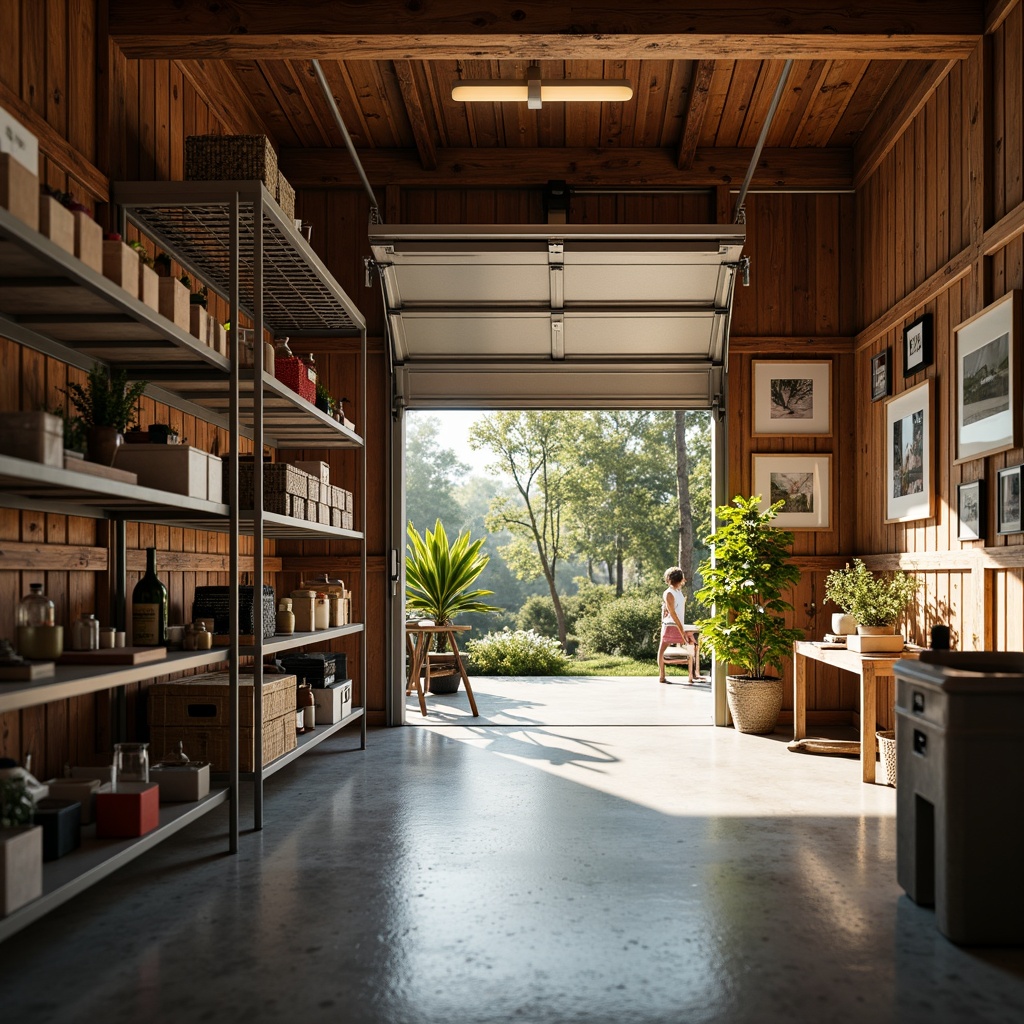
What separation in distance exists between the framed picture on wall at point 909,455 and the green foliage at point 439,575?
3428 millimetres

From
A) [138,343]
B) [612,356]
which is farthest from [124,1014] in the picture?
[612,356]

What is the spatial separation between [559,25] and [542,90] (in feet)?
1.08

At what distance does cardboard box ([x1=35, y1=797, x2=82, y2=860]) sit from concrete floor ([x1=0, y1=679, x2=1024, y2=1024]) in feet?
0.78

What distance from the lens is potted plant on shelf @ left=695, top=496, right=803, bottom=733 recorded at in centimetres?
629

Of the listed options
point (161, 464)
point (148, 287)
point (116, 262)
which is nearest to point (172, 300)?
point (148, 287)

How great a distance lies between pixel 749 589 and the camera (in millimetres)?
6277

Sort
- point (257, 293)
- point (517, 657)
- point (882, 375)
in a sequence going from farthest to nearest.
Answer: point (517, 657)
point (882, 375)
point (257, 293)

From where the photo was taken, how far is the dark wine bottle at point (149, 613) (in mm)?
3734

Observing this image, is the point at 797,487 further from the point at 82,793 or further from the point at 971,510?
the point at 82,793

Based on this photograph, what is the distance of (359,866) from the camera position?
11.4 ft

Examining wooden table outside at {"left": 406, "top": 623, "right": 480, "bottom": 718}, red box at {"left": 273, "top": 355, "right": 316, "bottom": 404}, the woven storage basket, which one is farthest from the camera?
wooden table outside at {"left": 406, "top": 623, "right": 480, "bottom": 718}

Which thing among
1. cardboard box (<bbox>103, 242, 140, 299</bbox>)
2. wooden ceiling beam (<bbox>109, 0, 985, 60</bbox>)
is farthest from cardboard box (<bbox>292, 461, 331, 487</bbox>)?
cardboard box (<bbox>103, 242, 140, 299</bbox>)

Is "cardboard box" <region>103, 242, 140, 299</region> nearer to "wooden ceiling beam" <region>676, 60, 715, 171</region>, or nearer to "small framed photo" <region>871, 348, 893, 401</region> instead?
"wooden ceiling beam" <region>676, 60, 715, 171</region>

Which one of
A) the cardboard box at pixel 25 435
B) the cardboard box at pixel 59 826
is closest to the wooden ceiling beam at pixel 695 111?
the cardboard box at pixel 25 435
